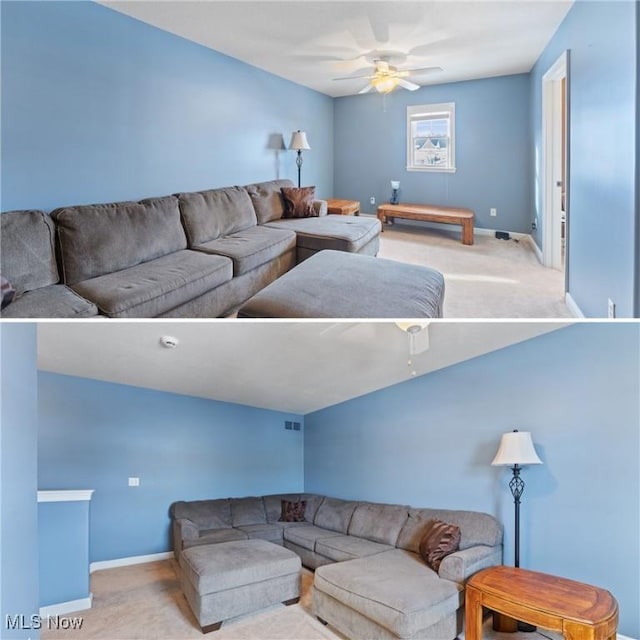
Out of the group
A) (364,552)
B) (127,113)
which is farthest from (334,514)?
(127,113)

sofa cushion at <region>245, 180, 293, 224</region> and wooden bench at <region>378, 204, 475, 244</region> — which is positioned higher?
sofa cushion at <region>245, 180, 293, 224</region>

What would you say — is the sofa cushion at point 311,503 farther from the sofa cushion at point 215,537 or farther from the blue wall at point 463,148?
the blue wall at point 463,148

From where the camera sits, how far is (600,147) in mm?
1961

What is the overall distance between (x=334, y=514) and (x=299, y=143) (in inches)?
58.5

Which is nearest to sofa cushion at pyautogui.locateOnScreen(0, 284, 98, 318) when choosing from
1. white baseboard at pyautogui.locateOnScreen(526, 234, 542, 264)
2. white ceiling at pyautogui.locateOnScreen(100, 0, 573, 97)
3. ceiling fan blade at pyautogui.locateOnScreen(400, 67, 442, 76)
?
white ceiling at pyautogui.locateOnScreen(100, 0, 573, 97)

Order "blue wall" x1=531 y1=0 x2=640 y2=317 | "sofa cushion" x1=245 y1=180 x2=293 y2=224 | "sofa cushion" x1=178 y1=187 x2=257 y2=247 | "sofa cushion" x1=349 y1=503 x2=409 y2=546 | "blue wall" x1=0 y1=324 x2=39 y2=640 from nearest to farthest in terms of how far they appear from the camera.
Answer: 1. "blue wall" x1=0 y1=324 x2=39 y2=640
2. "blue wall" x1=531 y1=0 x2=640 y2=317
3. "sofa cushion" x1=349 y1=503 x2=409 y2=546
4. "sofa cushion" x1=245 y1=180 x2=293 y2=224
5. "sofa cushion" x1=178 y1=187 x2=257 y2=247

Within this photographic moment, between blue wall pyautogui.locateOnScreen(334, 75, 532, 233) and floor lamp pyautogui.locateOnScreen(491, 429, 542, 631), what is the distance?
77 cm

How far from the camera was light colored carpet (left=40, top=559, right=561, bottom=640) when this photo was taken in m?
1.73

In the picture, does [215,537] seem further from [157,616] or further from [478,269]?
[478,269]

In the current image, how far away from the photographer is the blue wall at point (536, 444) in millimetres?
1562

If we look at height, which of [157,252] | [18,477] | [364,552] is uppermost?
[157,252]

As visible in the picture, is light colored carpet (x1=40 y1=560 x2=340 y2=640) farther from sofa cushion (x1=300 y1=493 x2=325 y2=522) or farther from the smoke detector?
the smoke detector

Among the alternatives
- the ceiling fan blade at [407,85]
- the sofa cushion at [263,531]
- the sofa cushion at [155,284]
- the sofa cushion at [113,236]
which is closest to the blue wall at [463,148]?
the ceiling fan blade at [407,85]

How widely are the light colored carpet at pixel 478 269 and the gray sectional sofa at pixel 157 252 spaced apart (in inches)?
5.5
